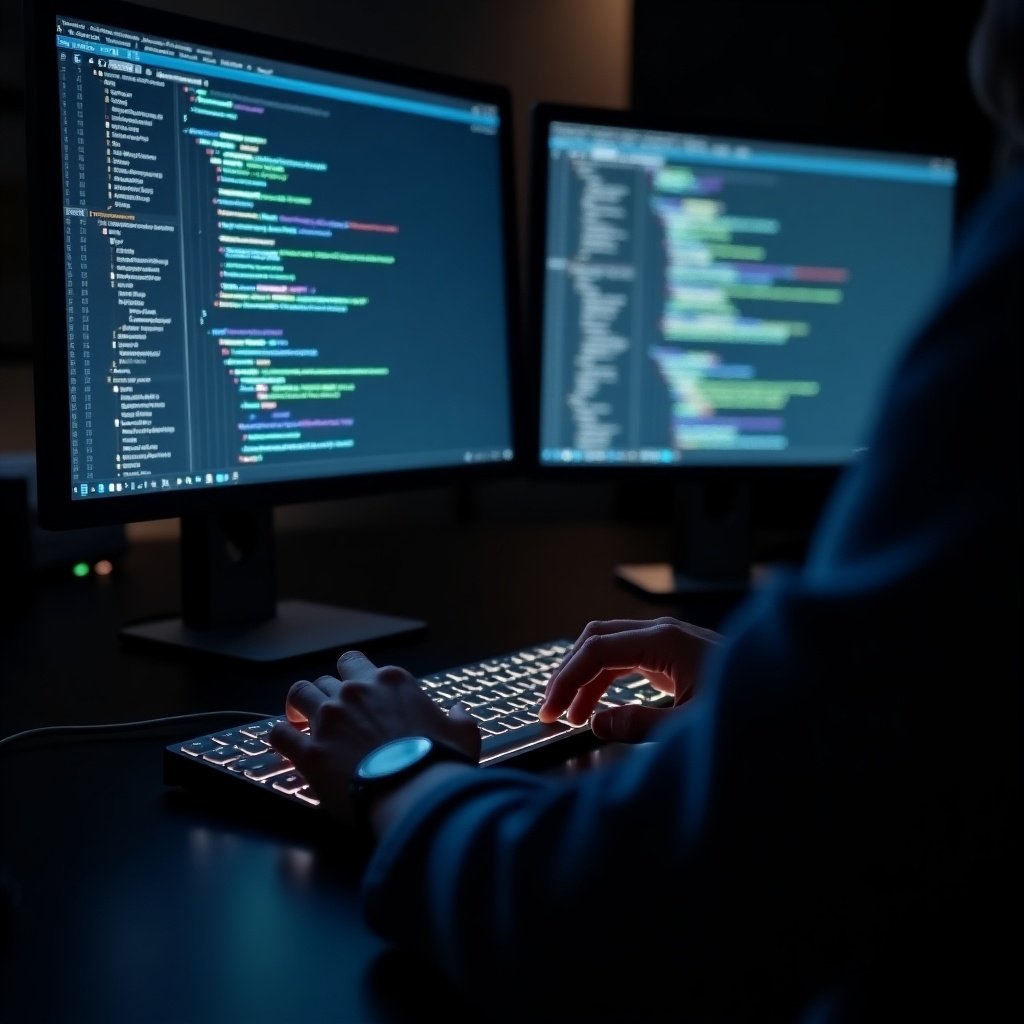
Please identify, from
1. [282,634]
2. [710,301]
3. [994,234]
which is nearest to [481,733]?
[282,634]

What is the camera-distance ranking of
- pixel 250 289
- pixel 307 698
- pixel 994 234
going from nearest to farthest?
1. pixel 994 234
2. pixel 307 698
3. pixel 250 289

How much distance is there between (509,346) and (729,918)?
0.92m

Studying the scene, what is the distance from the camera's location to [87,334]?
909 millimetres

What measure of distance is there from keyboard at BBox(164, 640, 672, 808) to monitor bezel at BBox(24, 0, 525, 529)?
23 cm

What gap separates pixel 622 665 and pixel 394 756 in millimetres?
255

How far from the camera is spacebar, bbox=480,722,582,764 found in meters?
0.74

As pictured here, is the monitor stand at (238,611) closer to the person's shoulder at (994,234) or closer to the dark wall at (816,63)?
the person's shoulder at (994,234)

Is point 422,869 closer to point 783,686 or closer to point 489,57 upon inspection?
point 783,686

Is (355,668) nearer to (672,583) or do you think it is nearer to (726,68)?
(672,583)

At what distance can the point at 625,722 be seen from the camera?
0.76 m

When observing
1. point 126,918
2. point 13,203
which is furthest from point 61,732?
point 13,203

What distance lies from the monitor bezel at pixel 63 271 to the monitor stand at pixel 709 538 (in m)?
0.43

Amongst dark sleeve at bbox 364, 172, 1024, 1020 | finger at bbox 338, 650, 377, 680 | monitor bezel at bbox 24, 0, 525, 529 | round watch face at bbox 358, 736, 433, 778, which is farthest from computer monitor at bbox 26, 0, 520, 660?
dark sleeve at bbox 364, 172, 1024, 1020

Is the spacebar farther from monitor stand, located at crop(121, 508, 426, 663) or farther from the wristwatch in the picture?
monitor stand, located at crop(121, 508, 426, 663)
